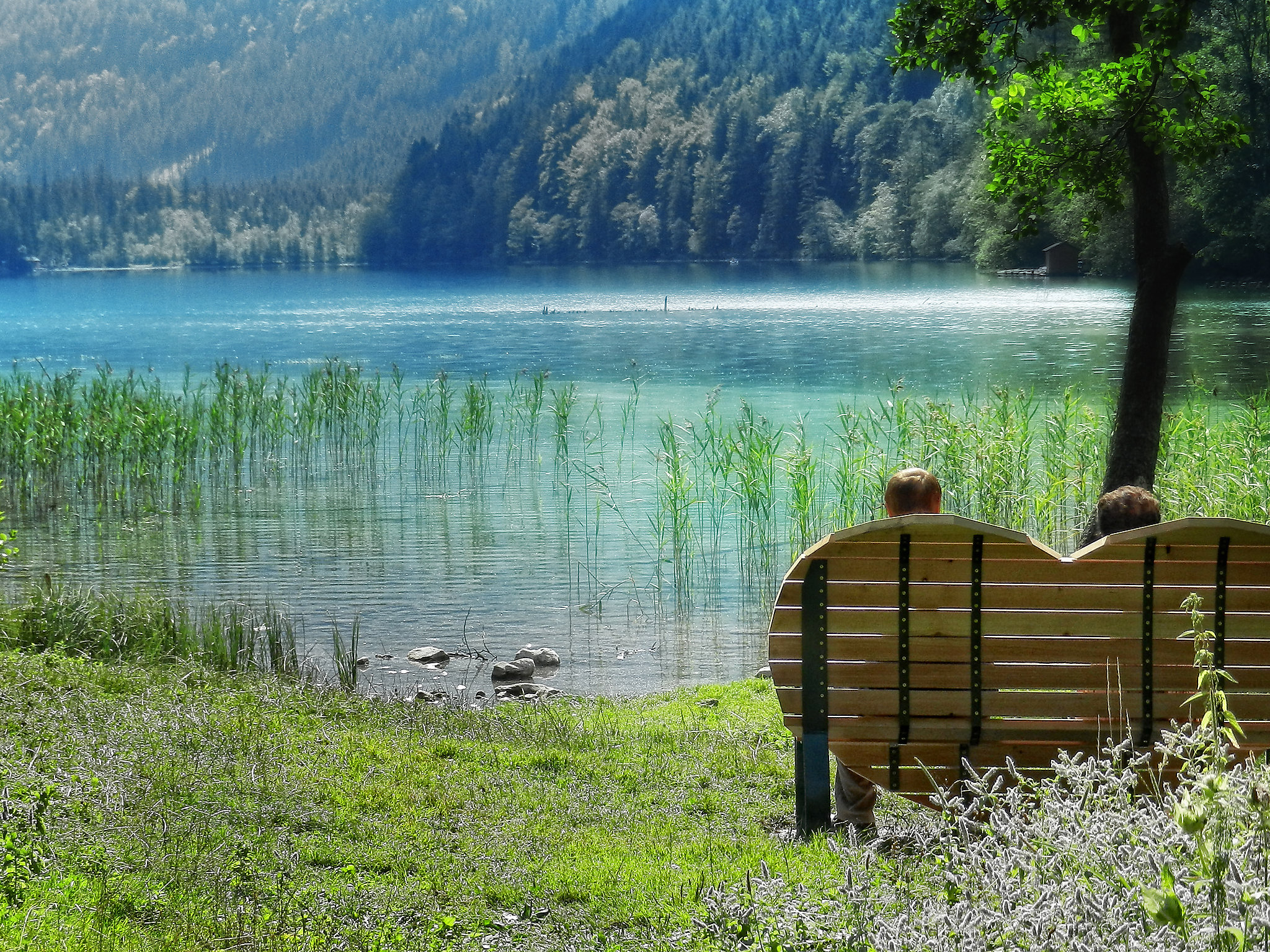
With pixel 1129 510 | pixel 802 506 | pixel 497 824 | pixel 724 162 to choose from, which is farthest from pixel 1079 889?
pixel 724 162

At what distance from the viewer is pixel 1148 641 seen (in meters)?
3.64

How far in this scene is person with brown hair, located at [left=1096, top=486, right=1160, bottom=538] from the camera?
438cm

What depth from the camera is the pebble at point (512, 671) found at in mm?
8547

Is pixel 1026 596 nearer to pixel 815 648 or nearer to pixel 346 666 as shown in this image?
pixel 815 648

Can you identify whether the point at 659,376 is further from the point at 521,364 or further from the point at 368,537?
the point at 368,537

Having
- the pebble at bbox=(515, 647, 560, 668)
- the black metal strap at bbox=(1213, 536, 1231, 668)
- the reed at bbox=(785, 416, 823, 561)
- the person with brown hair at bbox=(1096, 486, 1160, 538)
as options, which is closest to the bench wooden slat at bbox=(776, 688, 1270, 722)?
the black metal strap at bbox=(1213, 536, 1231, 668)

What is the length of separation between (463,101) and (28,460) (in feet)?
→ 626

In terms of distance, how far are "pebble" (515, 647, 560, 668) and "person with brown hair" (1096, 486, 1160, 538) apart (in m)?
5.36

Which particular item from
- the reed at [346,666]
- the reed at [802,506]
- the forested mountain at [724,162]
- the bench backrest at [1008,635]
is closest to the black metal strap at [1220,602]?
the bench backrest at [1008,635]

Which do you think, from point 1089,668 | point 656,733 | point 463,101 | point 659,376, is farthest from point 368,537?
point 463,101

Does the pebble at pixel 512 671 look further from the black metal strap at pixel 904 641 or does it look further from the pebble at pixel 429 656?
the black metal strap at pixel 904 641

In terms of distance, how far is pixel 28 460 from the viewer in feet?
53.9

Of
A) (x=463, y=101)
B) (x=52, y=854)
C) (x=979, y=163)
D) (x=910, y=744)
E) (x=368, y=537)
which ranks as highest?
(x=463, y=101)

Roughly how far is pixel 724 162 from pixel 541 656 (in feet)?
439
